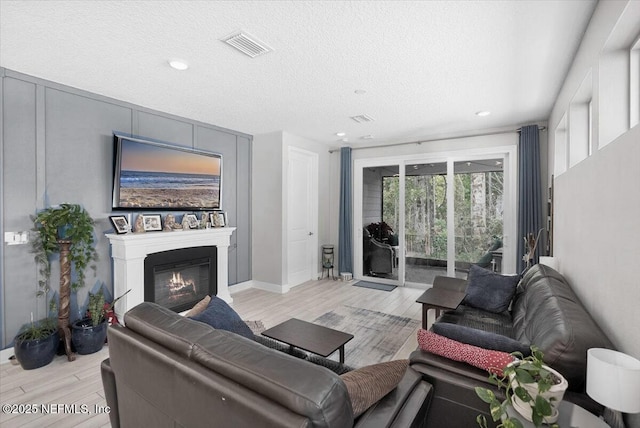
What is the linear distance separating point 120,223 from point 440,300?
11.7 feet

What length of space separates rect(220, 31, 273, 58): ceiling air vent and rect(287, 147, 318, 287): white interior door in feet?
9.09

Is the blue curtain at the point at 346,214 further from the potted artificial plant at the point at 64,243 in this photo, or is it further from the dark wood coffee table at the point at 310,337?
the potted artificial plant at the point at 64,243

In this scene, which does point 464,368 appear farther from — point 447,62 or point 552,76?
point 552,76

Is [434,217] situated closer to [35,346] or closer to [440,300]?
[440,300]

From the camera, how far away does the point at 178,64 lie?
2686 millimetres

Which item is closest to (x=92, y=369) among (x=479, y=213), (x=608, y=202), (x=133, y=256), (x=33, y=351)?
(x=33, y=351)

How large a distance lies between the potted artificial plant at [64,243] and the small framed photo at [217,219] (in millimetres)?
1640

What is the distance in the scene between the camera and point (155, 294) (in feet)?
12.6

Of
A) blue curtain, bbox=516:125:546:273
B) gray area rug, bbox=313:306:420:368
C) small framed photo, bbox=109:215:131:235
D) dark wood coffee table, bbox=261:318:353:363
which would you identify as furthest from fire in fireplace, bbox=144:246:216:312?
blue curtain, bbox=516:125:546:273

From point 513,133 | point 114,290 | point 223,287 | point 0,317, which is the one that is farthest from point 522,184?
point 0,317

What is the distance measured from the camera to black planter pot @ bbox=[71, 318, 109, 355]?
2922 millimetres

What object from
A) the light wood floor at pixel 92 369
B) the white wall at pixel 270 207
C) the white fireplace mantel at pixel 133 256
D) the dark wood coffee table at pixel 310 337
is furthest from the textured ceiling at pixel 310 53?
the light wood floor at pixel 92 369

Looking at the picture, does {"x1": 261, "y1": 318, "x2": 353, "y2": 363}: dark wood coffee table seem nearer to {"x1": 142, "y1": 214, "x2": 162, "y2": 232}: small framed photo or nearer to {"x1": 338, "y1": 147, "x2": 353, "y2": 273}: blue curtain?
{"x1": 142, "y1": 214, "x2": 162, "y2": 232}: small framed photo

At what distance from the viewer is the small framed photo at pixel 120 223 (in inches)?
136
